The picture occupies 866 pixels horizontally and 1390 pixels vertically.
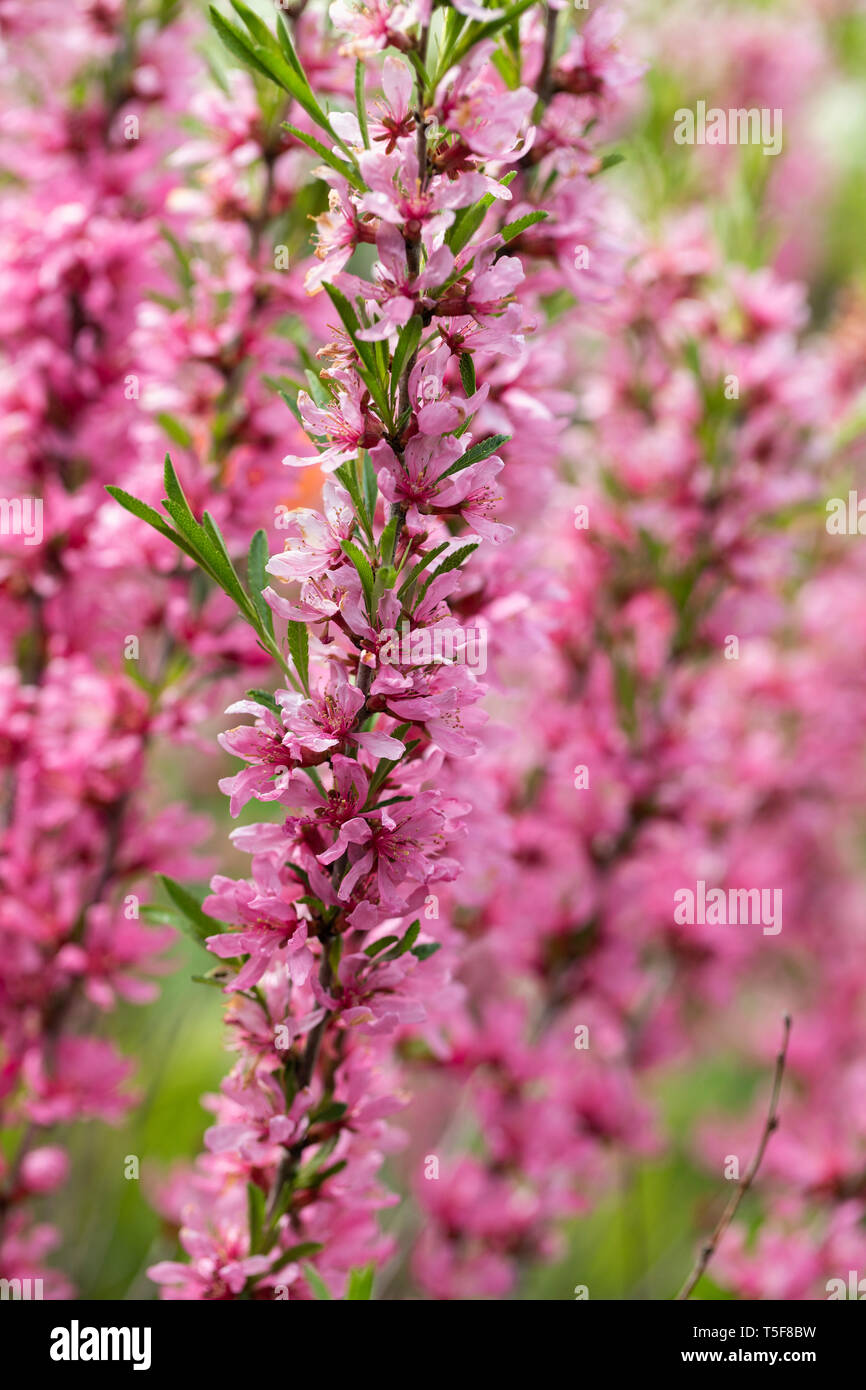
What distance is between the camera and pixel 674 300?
2.18 m

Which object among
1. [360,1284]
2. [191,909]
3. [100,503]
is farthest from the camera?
[100,503]

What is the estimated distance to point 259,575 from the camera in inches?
38.8

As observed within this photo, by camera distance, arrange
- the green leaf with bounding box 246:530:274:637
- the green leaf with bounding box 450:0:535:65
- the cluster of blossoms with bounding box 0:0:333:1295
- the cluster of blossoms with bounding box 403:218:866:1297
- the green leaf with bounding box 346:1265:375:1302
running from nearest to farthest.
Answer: the green leaf with bounding box 450:0:535:65 < the green leaf with bounding box 246:530:274:637 < the green leaf with bounding box 346:1265:375:1302 < the cluster of blossoms with bounding box 0:0:333:1295 < the cluster of blossoms with bounding box 403:218:866:1297

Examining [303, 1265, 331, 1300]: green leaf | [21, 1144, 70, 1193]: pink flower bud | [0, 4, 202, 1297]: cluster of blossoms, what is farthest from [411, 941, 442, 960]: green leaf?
[21, 1144, 70, 1193]: pink flower bud

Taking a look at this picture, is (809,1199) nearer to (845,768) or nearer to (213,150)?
(845,768)

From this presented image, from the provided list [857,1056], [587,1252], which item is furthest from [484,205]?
[587,1252]

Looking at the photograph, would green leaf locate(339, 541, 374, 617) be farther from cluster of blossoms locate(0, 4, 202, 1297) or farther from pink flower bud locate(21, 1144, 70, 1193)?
pink flower bud locate(21, 1144, 70, 1193)

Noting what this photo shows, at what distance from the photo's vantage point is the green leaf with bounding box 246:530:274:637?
0.97 m

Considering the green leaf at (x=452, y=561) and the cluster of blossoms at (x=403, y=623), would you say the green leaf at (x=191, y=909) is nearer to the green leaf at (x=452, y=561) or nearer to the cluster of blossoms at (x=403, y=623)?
the cluster of blossoms at (x=403, y=623)

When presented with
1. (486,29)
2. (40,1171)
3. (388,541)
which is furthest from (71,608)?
(486,29)

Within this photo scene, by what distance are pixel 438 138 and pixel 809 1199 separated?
192 centimetres

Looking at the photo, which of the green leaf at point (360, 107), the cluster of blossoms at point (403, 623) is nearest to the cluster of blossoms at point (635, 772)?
the cluster of blossoms at point (403, 623)

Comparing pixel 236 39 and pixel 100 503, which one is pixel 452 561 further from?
pixel 100 503

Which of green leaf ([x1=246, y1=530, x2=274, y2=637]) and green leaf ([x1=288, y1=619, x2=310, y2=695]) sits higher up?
green leaf ([x1=246, y1=530, x2=274, y2=637])
